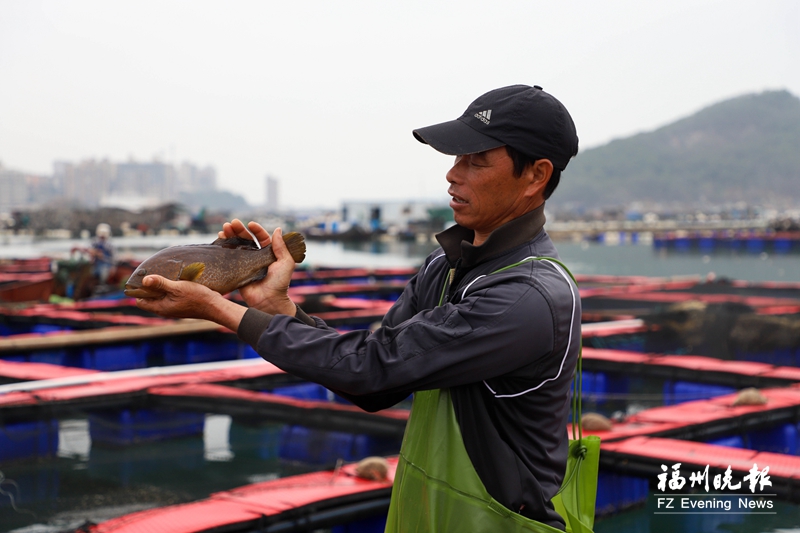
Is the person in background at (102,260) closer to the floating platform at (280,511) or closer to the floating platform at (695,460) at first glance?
the floating platform at (280,511)

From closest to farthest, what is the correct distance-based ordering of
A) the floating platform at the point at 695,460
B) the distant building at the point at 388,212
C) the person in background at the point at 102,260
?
the floating platform at the point at 695,460 < the person in background at the point at 102,260 < the distant building at the point at 388,212

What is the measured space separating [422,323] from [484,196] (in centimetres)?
44

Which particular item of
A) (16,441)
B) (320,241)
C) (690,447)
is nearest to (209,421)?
(16,441)

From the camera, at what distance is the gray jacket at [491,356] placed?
6.18 feet

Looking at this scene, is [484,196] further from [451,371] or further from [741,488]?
[741,488]

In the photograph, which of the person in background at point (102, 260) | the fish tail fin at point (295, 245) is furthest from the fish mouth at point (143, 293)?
the person in background at point (102, 260)

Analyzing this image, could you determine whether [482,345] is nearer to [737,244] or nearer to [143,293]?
[143,293]

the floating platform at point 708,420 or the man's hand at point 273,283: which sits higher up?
the man's hand at point 273,283

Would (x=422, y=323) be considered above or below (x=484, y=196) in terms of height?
below

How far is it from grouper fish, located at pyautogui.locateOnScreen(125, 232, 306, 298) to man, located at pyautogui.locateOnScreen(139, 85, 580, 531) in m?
0.10

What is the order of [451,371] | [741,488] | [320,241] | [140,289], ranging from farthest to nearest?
[320,241], [741,488], [140,289], [451,371]

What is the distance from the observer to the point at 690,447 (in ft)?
19.2

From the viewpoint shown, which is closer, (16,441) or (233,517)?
(233,517)

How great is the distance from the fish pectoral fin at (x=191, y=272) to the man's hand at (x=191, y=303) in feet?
0.24
